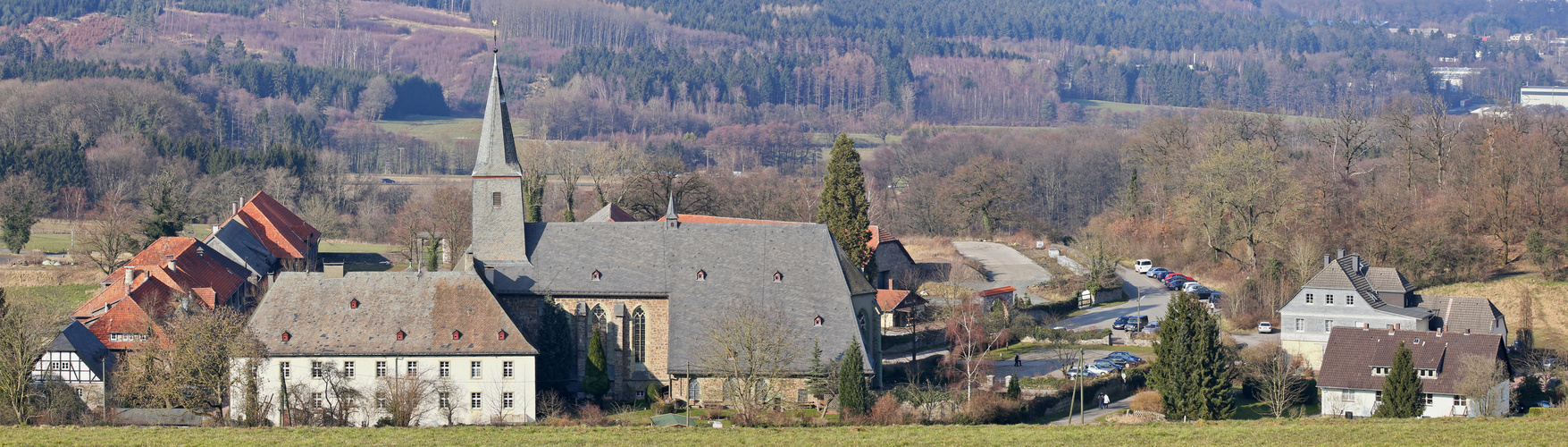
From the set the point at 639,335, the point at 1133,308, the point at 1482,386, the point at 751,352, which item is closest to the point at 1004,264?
the point at 1133,308

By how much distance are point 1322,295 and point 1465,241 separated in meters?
15.5

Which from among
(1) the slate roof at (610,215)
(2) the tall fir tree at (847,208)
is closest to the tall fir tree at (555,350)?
(2) the tall fir tree at (847,208)

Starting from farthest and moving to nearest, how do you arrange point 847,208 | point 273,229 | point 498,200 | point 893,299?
point 273,229
point 847,208
point 893,299
point 498,200

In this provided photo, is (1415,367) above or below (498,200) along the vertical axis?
below

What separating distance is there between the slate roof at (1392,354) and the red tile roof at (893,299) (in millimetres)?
18928

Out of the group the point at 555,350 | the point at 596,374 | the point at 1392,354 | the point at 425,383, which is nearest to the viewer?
the point at 425,383

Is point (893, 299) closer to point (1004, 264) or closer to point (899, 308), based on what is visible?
point (899, 308)

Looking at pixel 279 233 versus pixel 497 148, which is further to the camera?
pixel 279 233

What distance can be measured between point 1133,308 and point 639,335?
31.5 metres

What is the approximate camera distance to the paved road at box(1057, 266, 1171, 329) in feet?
240

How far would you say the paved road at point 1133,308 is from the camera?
73.2 metres

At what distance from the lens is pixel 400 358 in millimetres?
51156

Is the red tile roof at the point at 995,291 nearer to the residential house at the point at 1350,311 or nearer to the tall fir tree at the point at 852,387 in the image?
the residential house at the point at 1350,311

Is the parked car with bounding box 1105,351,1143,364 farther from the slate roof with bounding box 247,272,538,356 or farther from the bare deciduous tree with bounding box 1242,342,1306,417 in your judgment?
the slate roof with bounding box 247,272,538,356
